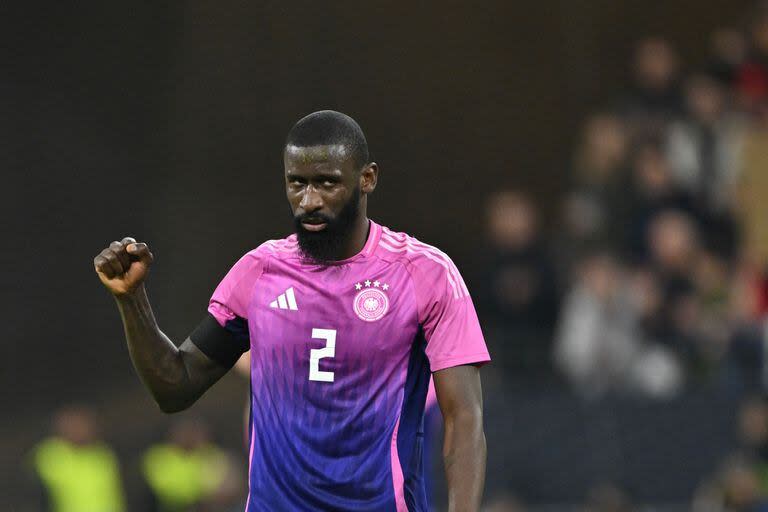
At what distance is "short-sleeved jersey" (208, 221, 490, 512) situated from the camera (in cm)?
426

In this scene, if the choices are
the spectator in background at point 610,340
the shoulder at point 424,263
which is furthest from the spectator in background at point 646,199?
the shoulder at point 424,263

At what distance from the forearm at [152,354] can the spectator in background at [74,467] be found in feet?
29.0

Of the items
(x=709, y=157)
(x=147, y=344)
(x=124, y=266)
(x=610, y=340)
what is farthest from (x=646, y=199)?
(x=124, y=266)

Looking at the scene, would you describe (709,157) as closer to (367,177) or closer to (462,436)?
(367,177)

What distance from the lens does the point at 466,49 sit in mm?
14930

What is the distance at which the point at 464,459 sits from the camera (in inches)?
164

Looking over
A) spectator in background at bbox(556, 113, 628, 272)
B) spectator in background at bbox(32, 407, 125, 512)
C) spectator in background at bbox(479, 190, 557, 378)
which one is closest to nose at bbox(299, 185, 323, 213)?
spectator in background at bbox(479, 190, 557, 378)

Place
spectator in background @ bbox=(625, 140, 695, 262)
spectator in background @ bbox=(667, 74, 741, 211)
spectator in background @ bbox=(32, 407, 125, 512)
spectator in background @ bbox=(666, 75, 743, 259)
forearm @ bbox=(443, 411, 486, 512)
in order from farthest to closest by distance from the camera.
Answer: spectator in background @ bbox=(32, 407, 125, 512)
spectator in background @ bbox=(667, 74, 741, 211)
spectator in background @ bbox=(666, 75, 743, 259)
spectator in background @ bbox=(625, 140, 695, 262)
forearm @ bbox=(443, 411, 486, 512)

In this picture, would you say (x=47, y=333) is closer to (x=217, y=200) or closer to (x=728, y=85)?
(x=217, y=200)

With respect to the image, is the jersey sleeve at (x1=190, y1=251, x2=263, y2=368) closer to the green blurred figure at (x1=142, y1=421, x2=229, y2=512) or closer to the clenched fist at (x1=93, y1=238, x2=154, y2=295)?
the clenched fist at (x1=93, y1=238, x2=154, y2=295)

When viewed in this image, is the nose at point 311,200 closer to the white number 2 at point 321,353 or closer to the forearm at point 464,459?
the white number 2 at point 321,353

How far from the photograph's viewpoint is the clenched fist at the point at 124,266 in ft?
14.0

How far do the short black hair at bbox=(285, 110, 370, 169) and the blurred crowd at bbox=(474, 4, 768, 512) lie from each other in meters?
7.06

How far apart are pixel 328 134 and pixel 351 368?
0.71 metres
